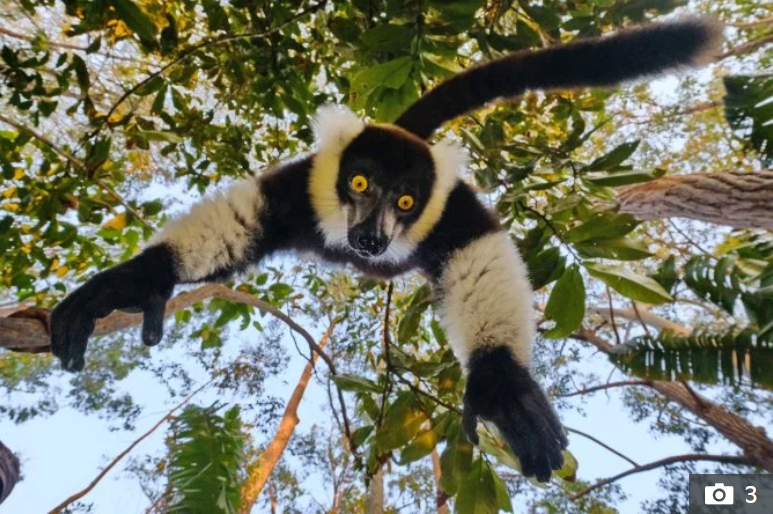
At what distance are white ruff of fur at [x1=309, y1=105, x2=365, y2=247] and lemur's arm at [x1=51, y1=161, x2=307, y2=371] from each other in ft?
0.27

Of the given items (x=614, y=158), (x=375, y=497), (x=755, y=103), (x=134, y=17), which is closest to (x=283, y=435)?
(x=375, y=497)

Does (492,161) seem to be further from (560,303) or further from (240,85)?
(240,85)

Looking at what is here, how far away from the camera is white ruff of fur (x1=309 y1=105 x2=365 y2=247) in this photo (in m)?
2.22

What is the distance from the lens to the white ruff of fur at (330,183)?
2.22 m

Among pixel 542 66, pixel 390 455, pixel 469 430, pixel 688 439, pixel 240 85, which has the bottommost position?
pixel 688 439

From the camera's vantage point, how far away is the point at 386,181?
7.31ft

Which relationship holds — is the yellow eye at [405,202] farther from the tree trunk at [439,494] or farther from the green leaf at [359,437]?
the tree trunk at [439,494]

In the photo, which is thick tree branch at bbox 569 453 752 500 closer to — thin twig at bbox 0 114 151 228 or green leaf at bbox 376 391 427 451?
green leaf at bbox 376 391 427 451

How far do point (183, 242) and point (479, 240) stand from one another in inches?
44.9

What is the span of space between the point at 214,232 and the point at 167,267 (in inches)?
8.4

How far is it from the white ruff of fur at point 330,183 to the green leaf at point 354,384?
0.59 m

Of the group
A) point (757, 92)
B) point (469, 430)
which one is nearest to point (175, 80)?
point (469, 430)

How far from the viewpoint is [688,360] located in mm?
2533

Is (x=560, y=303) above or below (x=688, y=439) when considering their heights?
above
